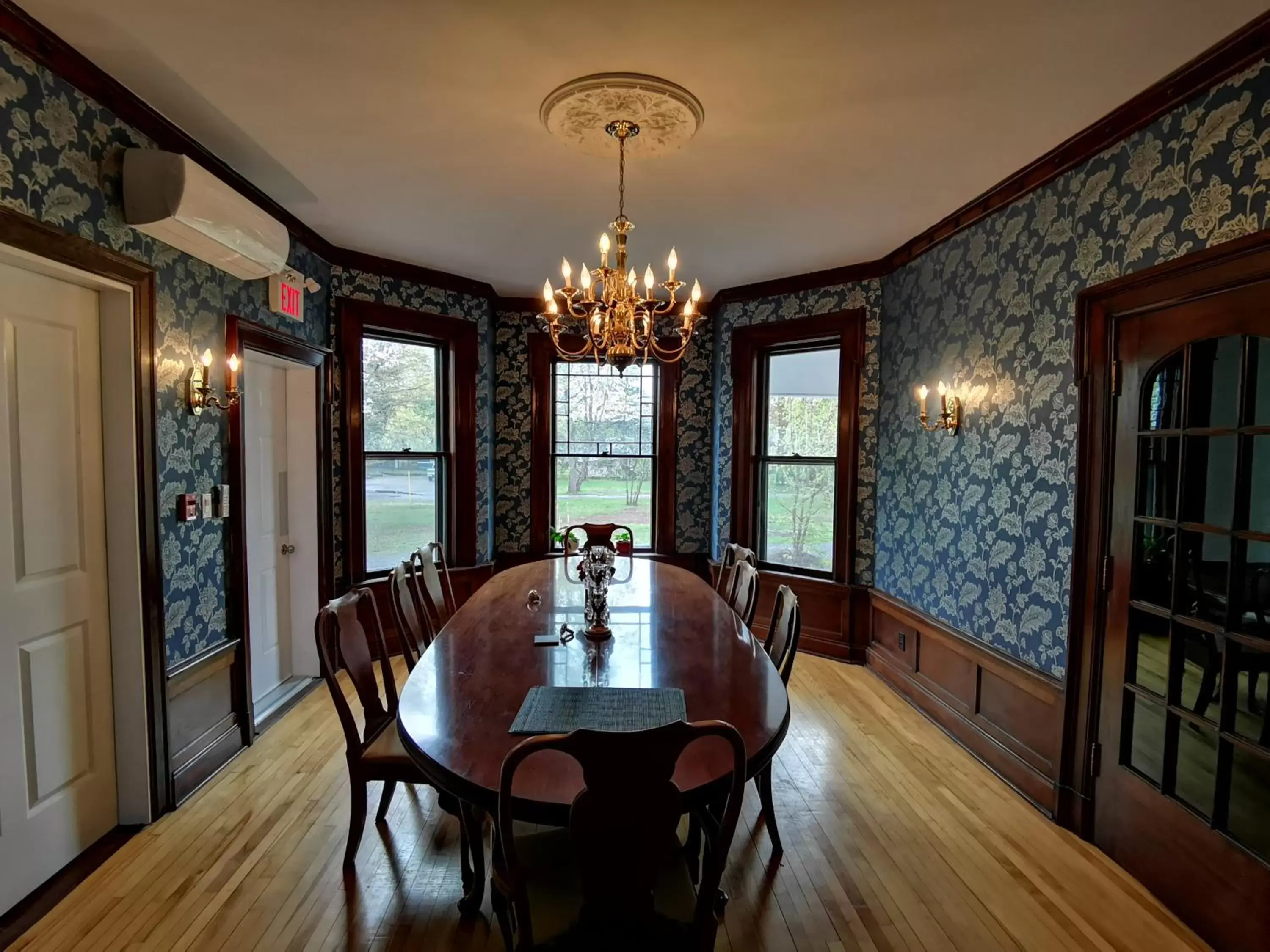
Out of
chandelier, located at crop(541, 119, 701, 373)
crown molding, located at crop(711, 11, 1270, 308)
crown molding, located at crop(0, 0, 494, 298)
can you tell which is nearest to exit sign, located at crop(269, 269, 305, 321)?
crown molding, located at crop(0, 0, 494, 298)

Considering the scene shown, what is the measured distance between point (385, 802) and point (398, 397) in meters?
2.86

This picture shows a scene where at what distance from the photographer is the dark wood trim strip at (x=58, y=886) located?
1.94 m

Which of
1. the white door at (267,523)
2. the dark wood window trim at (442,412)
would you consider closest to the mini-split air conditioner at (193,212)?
the white door at (267,523)

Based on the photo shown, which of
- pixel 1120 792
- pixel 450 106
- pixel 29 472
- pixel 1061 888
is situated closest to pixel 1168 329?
pixel 1120 792

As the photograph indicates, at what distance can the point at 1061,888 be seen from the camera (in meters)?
2.19

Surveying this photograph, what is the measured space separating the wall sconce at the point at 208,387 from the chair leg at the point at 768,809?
2697mm

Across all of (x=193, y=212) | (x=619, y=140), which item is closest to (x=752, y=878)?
(x=619, y=140)

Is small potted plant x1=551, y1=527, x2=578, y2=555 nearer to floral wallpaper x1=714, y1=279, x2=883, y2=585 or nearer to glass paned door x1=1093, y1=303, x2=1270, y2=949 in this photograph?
floral wallpaper x1=714, y1=279, x2=883, y2=585

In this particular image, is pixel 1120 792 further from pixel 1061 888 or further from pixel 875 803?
pixel 875 803

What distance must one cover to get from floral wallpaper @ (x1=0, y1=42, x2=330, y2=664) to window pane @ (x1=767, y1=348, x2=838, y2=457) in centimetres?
326

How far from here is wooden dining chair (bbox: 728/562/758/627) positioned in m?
2.76

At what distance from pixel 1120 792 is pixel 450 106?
11.2ft

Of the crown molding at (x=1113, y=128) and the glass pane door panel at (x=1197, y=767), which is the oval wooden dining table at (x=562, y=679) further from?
the crown molding at (x=1113, y=128)

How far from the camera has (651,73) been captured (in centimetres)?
204
